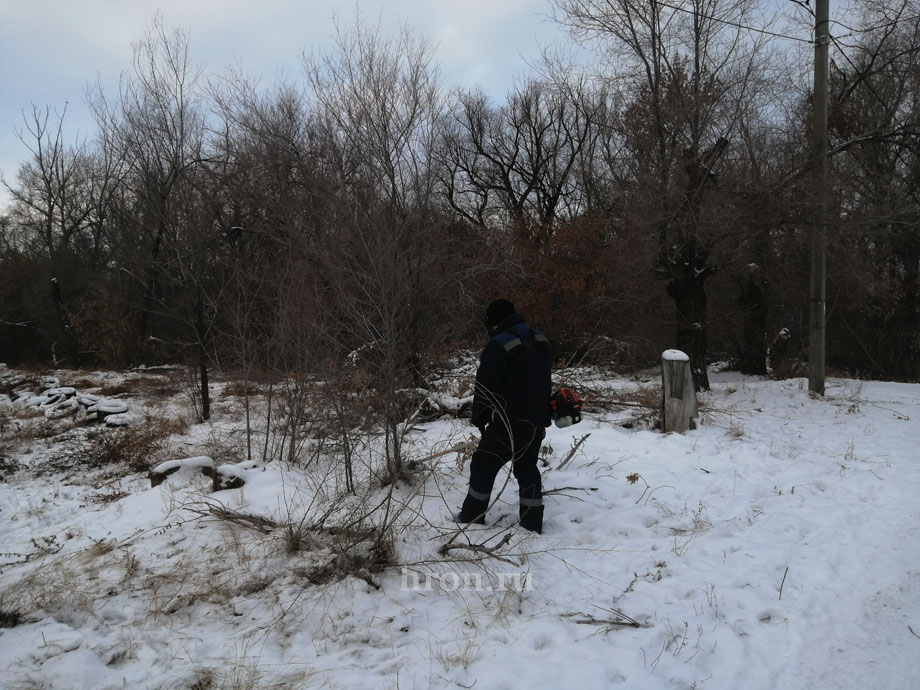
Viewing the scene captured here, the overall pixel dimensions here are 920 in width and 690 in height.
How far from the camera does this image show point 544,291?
56.0 ft

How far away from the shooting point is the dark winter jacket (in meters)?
4.30

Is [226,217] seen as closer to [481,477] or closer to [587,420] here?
[587,420]

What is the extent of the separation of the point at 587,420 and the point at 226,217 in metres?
11.3

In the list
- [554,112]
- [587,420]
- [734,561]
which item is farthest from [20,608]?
[554,112]

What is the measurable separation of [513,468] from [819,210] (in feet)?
27.0

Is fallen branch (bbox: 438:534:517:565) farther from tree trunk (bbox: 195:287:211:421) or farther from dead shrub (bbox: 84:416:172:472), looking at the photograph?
tree trunk (bbox: 195:287:211:421)

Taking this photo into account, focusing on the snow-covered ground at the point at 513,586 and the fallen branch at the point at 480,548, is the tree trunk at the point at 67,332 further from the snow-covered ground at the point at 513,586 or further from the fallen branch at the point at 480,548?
the fallen branch at the point at 480,548

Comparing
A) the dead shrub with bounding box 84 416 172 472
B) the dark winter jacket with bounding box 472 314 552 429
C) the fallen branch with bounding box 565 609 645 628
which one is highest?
the dark winter jacket with bounding box 472 314 552 429

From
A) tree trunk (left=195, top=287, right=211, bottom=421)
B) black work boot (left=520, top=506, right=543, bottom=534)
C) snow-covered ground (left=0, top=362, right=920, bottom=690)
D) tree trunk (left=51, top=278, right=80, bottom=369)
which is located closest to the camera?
snow-covered ground (left=0, top=362, right=920, bottom=690)

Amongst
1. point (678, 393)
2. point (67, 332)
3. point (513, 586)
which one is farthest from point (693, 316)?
point (67, 332)

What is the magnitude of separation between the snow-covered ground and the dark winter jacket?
2.99 feet

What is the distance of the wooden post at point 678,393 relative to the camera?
7477mm

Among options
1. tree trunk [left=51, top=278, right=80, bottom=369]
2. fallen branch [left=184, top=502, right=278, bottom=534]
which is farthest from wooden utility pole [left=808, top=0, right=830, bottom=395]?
tree trunk [left=51, top=278, right=80, bottom=369]

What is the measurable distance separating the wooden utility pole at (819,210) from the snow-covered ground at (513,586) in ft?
13.8
